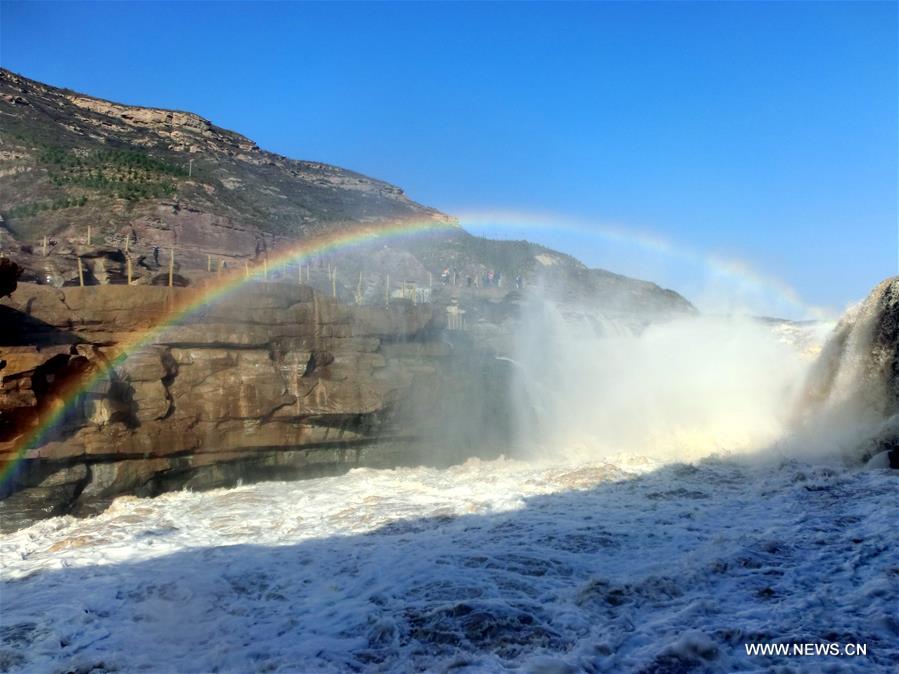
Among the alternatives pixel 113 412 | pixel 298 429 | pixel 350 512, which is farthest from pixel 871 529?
pixel 113 412

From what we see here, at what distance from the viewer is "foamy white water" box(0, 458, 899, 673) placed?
18.7ft

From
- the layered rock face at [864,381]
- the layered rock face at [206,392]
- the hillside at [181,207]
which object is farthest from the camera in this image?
the hillside at [181,207]

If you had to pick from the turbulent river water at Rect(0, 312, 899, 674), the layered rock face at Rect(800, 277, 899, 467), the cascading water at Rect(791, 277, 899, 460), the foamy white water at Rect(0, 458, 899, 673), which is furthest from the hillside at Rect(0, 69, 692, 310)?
the layered rock face at Rect(800, 277, 899, 467)

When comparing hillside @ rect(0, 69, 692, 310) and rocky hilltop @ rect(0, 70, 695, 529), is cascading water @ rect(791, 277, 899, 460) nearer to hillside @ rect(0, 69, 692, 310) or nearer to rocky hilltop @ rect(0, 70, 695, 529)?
rocky hilltop @ rect(0, 70, 695, 529)

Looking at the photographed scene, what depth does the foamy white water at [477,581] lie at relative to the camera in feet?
18.7

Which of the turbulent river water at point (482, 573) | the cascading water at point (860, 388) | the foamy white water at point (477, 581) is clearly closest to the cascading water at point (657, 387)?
the cascading water at point (860, 388)

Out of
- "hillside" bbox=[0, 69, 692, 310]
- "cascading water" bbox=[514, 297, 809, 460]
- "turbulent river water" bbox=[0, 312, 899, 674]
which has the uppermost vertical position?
"hillside" bbox=[0, 69, 692, 310]

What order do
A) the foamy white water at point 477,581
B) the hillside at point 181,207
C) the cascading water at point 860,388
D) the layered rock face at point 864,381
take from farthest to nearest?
the hillside at point 181,207
the cascading water at point 860,388
the layered rock face at point 864,381
the foamy white water at point 477,581

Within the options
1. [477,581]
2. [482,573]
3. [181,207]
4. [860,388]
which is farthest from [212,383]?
[181,207]

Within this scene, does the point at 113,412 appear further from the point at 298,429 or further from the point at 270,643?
the point at 270,643

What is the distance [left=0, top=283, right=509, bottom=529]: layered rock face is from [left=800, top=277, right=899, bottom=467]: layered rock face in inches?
337

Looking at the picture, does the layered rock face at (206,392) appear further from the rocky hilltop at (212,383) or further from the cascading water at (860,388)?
the cascading water at (860,388)

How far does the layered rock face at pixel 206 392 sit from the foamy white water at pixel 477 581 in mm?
1273

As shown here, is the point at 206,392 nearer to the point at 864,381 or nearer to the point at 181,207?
the point at 864,381
